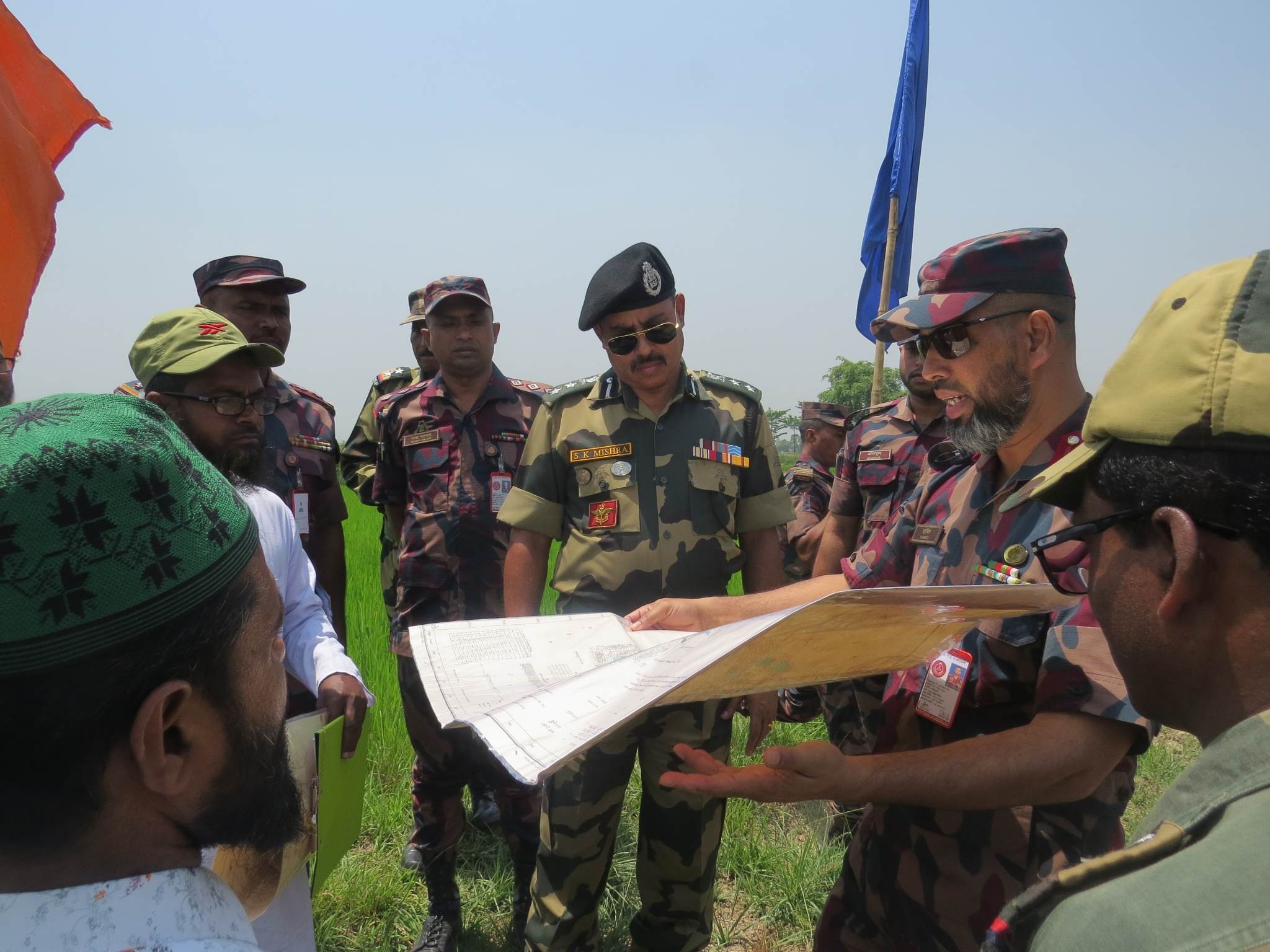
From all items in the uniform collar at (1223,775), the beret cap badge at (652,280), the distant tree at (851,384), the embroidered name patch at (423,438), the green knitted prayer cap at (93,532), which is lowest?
the distant tree at (851,384)

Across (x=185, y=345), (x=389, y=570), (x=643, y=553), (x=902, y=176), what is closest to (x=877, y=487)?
(x=643, y=553)

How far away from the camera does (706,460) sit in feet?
9.61

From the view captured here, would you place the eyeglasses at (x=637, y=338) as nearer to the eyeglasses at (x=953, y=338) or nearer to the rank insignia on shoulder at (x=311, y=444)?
the eyeglasses at (x=953, y=338)

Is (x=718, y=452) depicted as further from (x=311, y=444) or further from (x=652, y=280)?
(x=311, y=444)

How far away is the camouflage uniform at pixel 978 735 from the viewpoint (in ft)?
4.98

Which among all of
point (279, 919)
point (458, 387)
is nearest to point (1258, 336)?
point (279, 919)

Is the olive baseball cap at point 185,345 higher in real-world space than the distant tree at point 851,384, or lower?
higher

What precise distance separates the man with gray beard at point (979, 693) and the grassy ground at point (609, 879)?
1376mm

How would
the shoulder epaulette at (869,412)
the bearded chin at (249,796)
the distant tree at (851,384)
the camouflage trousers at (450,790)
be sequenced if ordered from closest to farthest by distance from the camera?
1. the bearded chin at (249,796)
2. the camouflage trousers at (450,790)
3. the shoulder epaulette at (869,412)
4. the distant tree at (851,384)

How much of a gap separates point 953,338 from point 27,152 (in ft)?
7.90

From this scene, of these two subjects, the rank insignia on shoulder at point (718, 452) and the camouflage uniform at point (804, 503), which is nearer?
the rank insignia on shoulder at point (718, 452)

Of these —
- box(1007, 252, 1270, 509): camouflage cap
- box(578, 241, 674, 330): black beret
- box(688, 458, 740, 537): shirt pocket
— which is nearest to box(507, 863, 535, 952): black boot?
box(688, 458, 740, 537): shirt pocket

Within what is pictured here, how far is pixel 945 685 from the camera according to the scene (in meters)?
1.71

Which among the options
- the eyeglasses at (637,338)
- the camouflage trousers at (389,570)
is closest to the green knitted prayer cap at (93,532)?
the eyeglasses at (637,338)
